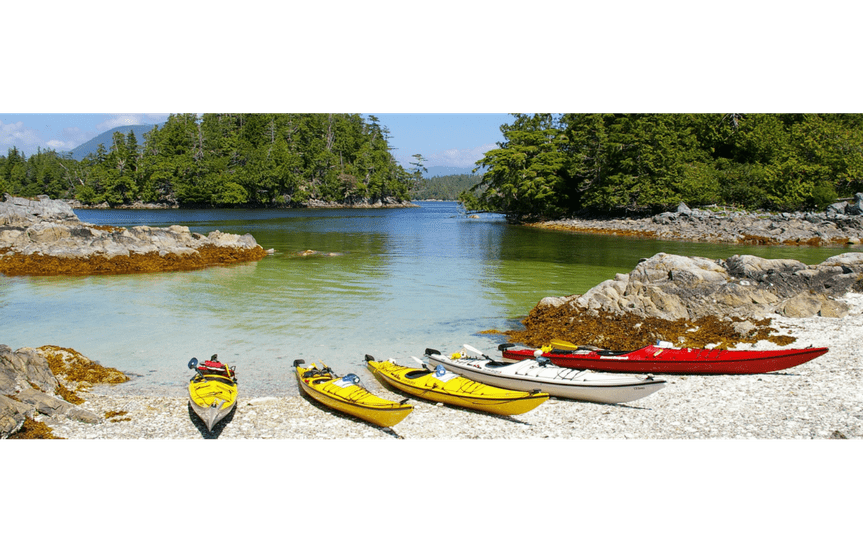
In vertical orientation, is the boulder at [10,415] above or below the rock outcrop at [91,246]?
below

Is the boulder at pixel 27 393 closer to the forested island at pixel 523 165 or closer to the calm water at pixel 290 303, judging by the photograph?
the calm water at pixel 290 303

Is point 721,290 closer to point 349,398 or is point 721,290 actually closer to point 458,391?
point 458,391

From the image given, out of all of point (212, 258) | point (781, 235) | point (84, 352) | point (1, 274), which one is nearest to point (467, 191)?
point (781, 235)

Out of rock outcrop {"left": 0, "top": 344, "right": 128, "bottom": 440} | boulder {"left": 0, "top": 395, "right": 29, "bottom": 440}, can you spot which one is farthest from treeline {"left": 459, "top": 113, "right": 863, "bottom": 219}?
boulder {"left": 0, "top": 395, "right": 29, "bottom": 440}

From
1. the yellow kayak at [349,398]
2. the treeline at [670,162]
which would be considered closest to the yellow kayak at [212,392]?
the yellow kayak at [349,398]

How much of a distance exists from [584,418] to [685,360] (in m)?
1.96

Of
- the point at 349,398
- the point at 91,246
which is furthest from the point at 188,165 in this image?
the point at 349,398

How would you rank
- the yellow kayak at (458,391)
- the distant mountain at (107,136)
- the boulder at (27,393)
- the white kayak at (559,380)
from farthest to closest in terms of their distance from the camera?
the distant mountain at (107,136) → the white kayak at (559,380) → the yellow kayak at (458,391) → the boulder at (27,393)

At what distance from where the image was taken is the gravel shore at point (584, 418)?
15.4 feet

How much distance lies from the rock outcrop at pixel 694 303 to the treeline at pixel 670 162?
35.5 ft

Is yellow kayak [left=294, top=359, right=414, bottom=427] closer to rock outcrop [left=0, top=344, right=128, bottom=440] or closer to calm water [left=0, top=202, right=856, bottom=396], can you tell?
calm water [left=0, top=202, right=856, bottom=396]

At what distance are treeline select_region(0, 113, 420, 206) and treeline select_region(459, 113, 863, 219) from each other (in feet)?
38.0

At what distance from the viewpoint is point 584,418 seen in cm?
508

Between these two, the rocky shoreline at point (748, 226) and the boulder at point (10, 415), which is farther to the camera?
the rocky shoreline at point (748, 226)
